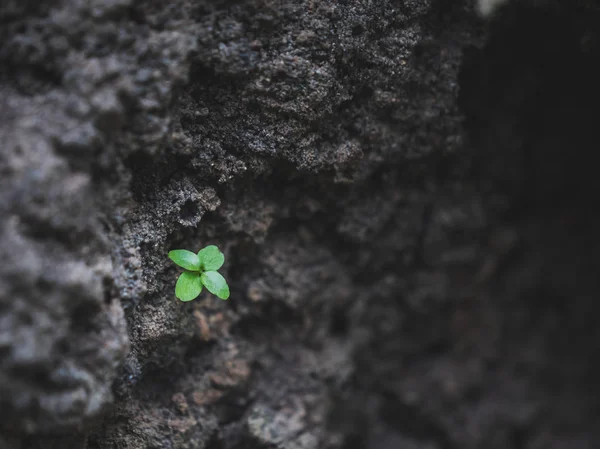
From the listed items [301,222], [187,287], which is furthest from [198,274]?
[301,222]

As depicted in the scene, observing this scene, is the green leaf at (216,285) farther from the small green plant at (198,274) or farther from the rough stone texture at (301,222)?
the rough stone texture at (301,222)

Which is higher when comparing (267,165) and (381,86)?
(381,86)

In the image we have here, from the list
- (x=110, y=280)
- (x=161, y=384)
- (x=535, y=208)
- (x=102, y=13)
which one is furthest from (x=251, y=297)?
(x=535, y=208)

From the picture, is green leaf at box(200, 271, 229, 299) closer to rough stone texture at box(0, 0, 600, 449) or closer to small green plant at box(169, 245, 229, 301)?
small green plant at box(169, 245, 229, 301)

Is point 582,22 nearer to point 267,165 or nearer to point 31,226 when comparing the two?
point 267,165

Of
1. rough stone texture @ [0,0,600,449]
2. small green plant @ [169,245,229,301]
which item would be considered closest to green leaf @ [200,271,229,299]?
small green plant @ [169,245,229,301]

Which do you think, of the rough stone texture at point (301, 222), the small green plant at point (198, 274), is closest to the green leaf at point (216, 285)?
the small green plant at point (198, 274)
